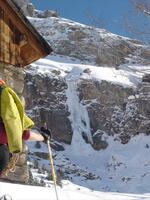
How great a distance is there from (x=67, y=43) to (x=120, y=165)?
25.8 m

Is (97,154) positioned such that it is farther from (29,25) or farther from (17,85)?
(29,25)

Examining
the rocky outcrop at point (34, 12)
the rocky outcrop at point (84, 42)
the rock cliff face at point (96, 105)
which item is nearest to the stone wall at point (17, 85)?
the rock cliff face at point (96, 105)

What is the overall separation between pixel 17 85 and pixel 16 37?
1.15 m

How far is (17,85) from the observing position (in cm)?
1326

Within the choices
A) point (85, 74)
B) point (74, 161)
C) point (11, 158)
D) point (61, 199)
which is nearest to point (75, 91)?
point (85, 74)

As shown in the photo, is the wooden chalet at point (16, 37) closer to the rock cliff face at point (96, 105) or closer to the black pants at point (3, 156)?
the black pants at point (3, 156)

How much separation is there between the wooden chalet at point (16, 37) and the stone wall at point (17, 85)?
0.50 feet

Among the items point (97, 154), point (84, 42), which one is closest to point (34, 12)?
point (84, 42)

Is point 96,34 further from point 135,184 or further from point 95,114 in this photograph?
point 135,184

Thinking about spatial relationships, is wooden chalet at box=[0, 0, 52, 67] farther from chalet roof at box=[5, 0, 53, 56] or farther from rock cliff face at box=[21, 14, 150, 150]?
rock cliff face at box=[21, 14, 150, 150]

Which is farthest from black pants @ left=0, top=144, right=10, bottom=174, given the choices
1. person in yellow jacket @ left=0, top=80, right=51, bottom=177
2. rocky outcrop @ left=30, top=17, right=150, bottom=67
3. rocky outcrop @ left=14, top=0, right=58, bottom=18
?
rocky outcrop @ left=14, top=0, right=58, bottom=18

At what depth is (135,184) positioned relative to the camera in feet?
109

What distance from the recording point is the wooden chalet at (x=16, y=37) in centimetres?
1259

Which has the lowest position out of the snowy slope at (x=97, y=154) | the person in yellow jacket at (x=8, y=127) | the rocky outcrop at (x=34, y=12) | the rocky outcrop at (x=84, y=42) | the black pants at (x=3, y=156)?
the snowy slope at (x=97, y=154)
